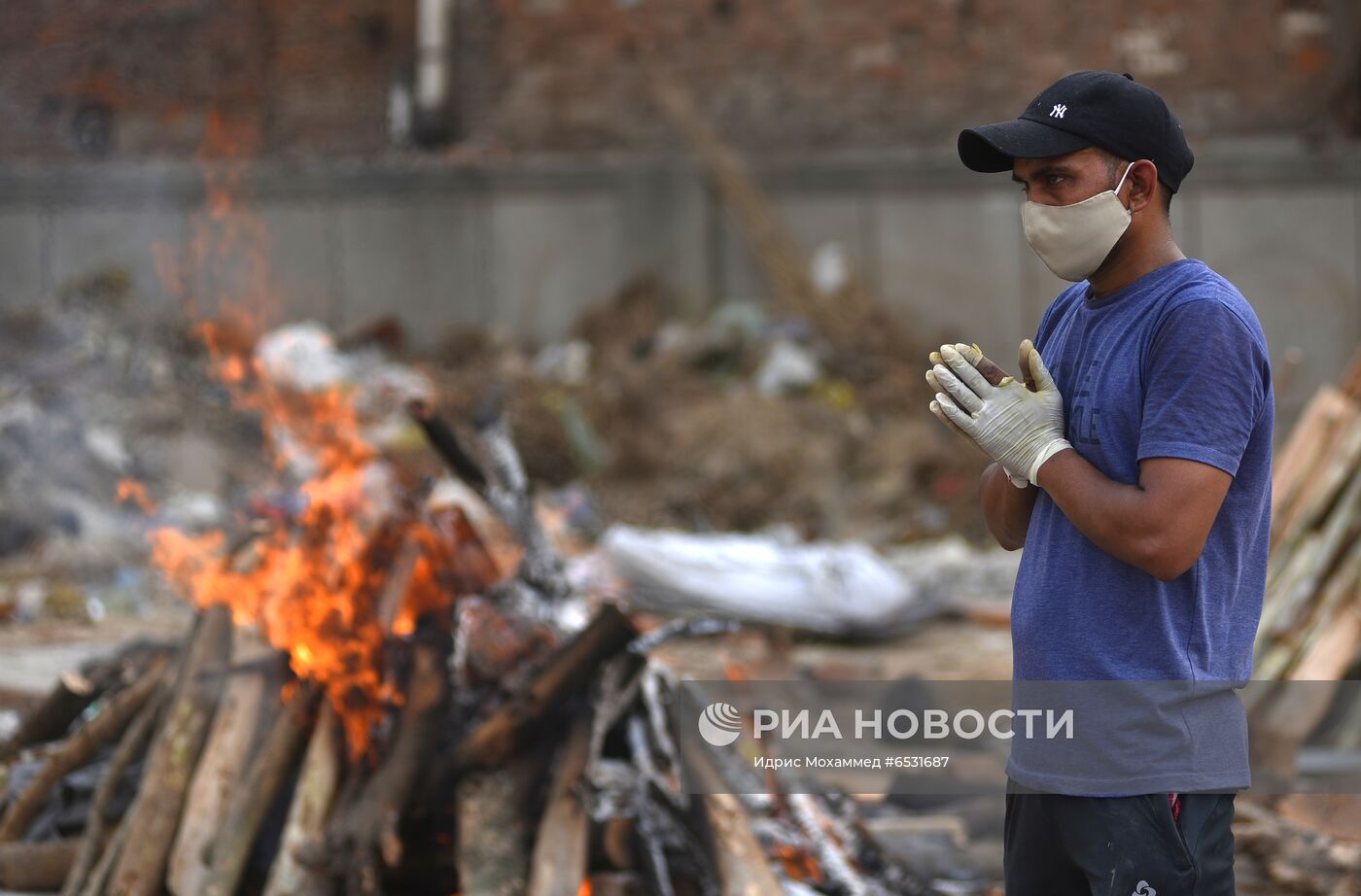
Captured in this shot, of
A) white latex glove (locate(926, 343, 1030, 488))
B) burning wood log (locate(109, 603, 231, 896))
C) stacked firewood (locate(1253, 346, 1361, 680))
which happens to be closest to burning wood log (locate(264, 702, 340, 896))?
burning wood log (locate(109, 603, 231, 896))

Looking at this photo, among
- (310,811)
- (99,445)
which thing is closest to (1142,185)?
(310,811)

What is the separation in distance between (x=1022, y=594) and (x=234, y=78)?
12667 millimetres

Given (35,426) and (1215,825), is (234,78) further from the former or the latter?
(1215,825)

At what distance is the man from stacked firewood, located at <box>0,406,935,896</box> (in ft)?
5.27

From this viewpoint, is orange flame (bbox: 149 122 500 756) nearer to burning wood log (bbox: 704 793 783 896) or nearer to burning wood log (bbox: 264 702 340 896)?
burning wood log (bbox: 264 702 340 896)

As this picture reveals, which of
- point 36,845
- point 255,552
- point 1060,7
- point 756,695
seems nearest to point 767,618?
point 756,695

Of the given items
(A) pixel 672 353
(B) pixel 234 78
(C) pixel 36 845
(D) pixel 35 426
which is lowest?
(C) pixel 36 845

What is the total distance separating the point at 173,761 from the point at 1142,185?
2.92m

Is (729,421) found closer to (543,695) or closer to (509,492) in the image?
(509,492)

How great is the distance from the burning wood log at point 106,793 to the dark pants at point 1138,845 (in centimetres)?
268

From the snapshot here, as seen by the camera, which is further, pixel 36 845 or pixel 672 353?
pixel 672 353

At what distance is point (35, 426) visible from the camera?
10047 millimetres

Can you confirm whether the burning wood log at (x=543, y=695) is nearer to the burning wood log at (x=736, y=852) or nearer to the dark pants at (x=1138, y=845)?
the burning wood log at (x=736, y=852)

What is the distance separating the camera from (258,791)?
12.1 ft
